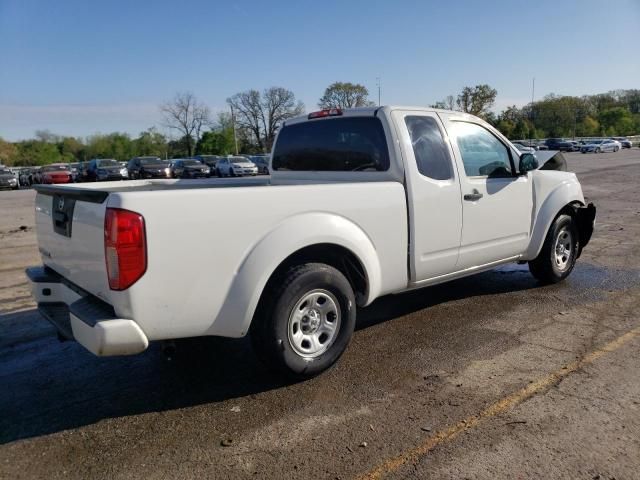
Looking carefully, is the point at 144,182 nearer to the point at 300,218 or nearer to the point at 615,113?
the point at 300,218

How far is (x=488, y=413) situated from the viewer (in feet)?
10.3

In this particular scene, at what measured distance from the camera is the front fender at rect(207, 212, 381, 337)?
3.20 metres

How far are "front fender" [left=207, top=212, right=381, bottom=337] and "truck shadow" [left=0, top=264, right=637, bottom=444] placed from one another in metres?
0.61

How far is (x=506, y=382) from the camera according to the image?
3557 millimetres

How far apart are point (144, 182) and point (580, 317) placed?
4366 mm

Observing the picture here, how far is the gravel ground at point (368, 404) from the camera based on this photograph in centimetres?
272

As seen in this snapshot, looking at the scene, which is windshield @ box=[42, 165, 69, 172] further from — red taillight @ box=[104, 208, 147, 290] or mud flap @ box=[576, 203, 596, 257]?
red taillight @ box=[104, 208, 147, 290]

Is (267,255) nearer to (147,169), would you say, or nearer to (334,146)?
(334,146)

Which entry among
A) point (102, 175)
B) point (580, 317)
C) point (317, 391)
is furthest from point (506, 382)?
point (102, 175)

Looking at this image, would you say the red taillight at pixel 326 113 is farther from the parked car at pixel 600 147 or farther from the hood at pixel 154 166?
the parked car at pixel 600 147

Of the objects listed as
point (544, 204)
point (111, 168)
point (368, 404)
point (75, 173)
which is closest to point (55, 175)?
point (111, 168)

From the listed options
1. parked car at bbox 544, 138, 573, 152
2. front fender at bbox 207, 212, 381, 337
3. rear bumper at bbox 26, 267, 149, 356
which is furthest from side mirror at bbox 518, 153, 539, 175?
parked car at bbox 544, 138, 573, 152

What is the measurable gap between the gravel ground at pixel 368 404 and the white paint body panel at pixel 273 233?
55 cm

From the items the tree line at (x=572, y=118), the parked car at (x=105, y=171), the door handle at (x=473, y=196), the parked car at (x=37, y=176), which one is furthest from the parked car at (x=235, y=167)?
the tree line at (x=572, y=118)
